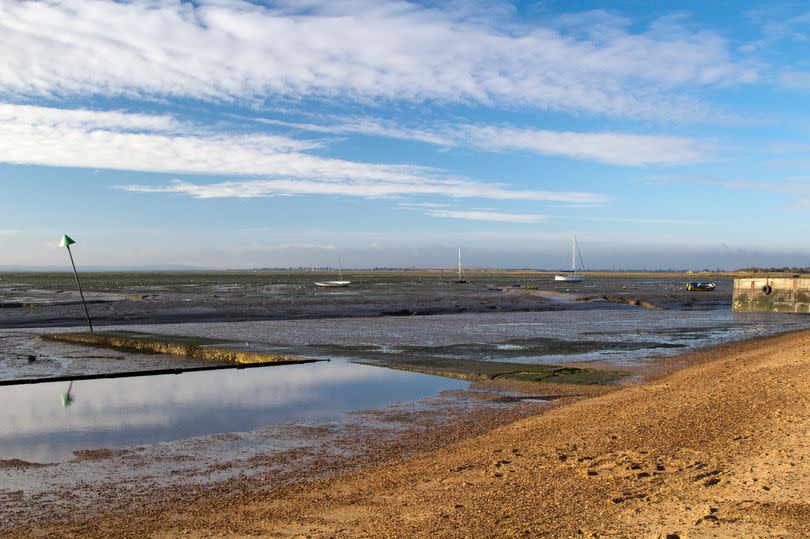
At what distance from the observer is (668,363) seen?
21234 millimetres

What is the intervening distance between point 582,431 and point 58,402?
467 inches

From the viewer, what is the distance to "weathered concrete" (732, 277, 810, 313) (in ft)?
147

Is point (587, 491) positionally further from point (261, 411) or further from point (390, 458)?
point (261, 411)

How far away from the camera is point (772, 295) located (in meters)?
46.9

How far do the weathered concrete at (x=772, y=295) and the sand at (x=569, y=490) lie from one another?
3846 cm

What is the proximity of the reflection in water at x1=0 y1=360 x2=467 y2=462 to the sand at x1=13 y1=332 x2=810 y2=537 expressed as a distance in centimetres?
433

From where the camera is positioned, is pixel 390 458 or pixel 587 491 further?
pixel 390 458

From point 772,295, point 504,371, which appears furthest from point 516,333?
point 772,295

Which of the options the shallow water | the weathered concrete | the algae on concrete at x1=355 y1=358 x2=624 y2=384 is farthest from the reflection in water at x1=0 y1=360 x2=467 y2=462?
the weathered concrete

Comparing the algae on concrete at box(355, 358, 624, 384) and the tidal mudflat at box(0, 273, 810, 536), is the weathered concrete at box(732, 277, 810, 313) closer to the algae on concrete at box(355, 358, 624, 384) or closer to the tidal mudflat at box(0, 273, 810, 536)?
the tidal mudflat at box(0, 273, 810, 536)

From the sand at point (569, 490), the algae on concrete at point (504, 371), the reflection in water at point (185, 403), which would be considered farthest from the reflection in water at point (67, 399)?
the algae on concrete at point (504, 371)

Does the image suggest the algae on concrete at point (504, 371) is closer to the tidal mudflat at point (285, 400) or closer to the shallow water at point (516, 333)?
the tidal mudflat at point (285, 400)

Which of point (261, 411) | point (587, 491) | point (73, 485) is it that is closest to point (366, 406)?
point (261, 411)

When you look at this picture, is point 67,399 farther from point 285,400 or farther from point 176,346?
point 176,346
